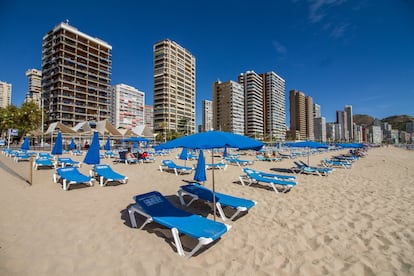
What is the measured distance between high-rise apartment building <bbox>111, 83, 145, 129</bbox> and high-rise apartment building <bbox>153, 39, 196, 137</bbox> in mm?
27137

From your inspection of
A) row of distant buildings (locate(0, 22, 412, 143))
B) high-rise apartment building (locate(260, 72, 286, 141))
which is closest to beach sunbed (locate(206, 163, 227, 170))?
row of distant buildings (locate(0, 22, 412, 143))

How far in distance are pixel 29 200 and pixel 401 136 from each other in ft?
705

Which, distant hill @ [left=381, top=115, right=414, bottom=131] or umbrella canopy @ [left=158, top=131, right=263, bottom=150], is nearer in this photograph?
umbrella canopy @ [left=158, top=131, right=263, bottom=150]

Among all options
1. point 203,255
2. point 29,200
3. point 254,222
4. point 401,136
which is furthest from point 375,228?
point 401,136

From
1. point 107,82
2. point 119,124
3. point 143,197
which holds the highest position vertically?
point 107,82

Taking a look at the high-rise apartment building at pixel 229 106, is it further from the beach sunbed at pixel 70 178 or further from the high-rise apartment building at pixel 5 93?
the high-rise apartment building at pixel 5 93

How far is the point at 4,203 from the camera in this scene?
191 inches

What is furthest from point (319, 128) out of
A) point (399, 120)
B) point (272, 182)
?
point (272, 182)

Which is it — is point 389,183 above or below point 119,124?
below

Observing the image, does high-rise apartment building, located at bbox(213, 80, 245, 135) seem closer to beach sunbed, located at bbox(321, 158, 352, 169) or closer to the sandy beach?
beach sunbed, located at bbox(321, 158, 352, 169)

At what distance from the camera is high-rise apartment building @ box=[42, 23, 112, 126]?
48.6 metres

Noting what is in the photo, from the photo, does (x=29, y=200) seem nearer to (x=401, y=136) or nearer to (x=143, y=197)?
(x=143, y=197)

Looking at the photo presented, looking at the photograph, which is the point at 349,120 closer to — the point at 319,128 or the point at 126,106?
the point at 319,128

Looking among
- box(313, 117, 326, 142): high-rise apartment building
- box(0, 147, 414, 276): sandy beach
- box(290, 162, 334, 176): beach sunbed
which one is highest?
box(313, 117, 326, 142): high-rise apartment building
